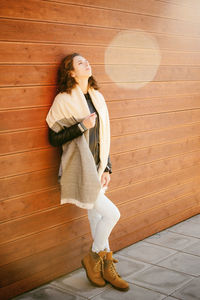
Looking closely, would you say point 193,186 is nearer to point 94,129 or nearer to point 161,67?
point 161,67

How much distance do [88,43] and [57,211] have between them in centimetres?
143

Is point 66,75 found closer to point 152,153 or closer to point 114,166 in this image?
point 114,166

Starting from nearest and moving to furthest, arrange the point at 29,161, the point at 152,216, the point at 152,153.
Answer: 1. the point at 29,161
2. the point at 152,153
3. the point at 152,216

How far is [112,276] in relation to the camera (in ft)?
9.96

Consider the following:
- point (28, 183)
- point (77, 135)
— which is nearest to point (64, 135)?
point (77, 135)

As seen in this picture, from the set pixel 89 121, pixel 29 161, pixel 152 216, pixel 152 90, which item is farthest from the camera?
pixel 152 216

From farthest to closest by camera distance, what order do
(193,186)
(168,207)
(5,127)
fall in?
1. (193,186)
2. (168,207)
3. (5,127)

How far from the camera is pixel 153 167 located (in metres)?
4.11

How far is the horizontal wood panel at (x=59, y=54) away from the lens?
9.13 ft

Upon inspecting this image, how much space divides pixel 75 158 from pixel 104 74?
932 millimetres

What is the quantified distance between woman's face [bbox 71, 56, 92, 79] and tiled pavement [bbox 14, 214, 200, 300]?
1670 mm

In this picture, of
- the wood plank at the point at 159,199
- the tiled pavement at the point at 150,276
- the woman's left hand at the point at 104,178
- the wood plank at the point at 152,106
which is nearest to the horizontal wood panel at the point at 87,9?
the wood plank at the point at 152,106

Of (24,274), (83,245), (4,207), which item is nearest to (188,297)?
(83,245)

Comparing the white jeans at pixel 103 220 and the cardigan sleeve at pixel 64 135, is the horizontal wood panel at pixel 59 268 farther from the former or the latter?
the cardigan sleeve at pixel 64 135
